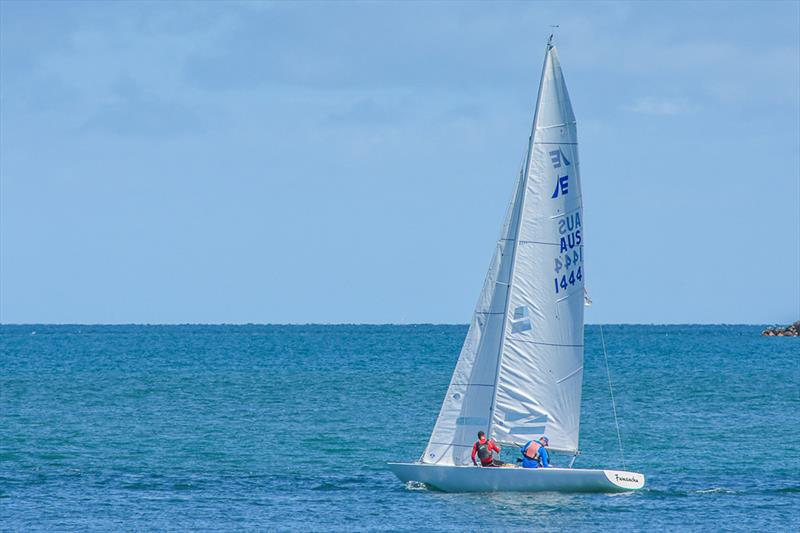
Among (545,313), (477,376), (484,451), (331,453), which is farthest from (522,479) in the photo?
(331,453)

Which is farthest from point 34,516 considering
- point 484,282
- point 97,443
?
point 97,443

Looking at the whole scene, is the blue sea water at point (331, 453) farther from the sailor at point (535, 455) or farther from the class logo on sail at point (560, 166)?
the class logo on sail at point (560, 166)

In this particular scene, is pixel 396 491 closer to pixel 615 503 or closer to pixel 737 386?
pixel 615 503

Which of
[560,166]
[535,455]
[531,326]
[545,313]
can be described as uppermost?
[560,166]

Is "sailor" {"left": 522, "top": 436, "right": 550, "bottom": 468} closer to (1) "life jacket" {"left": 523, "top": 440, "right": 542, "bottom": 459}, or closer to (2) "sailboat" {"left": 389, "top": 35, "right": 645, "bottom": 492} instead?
(1) "life jacket" {"left": 523, "top": 440, "right": 542, "bottom": 459}

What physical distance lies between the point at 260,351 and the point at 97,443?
108m

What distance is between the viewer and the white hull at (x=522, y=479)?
120ft

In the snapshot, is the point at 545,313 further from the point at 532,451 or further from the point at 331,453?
the point at 331,453

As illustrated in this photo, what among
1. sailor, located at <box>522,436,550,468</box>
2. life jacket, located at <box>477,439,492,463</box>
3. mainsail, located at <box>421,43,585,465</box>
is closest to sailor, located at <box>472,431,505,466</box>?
life jacket, located at <box>477,439,492,463</box>

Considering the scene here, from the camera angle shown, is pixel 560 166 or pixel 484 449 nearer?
pixel 560 166

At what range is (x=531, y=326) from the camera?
1473 inches

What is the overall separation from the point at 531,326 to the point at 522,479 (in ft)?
13.8

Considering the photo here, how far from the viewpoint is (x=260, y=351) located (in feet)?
532

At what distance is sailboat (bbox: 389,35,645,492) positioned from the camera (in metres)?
36.7
